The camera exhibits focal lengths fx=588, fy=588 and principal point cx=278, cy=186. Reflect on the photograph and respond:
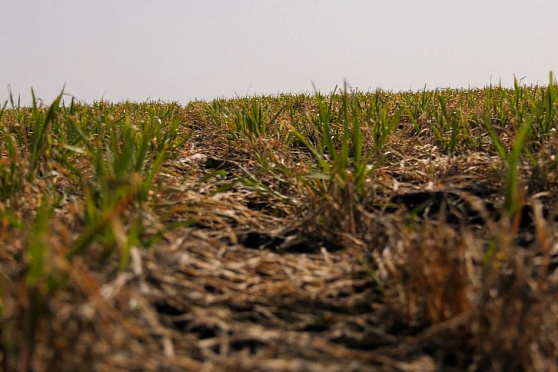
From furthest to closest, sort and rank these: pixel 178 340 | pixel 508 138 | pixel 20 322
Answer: pixel 508 138
pixel 178 340
pixel 20 322

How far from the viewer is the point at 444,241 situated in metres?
1.07

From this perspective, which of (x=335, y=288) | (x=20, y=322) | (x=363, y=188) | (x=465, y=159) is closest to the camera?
(x=20, y=322)

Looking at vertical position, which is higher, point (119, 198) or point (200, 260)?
point (119, 198)

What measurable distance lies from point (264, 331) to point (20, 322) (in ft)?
1.27

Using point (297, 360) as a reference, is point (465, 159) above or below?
above

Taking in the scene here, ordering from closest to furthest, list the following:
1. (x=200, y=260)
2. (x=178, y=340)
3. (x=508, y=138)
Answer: (x=178, y=340), (x=200, y=260), (x=508, y=138)

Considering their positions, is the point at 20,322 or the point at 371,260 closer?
the point at 20,322

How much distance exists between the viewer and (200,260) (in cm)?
128

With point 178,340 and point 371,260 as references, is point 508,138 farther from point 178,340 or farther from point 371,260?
point 178,340

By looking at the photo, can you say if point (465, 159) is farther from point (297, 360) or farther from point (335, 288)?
point (297, 360)

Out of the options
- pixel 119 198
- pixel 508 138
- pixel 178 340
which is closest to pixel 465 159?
pixel 508 138

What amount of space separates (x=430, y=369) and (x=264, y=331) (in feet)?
0.92

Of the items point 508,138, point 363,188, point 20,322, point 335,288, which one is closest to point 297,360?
point 335,288

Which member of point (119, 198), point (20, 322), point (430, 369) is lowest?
point (430, 369)
